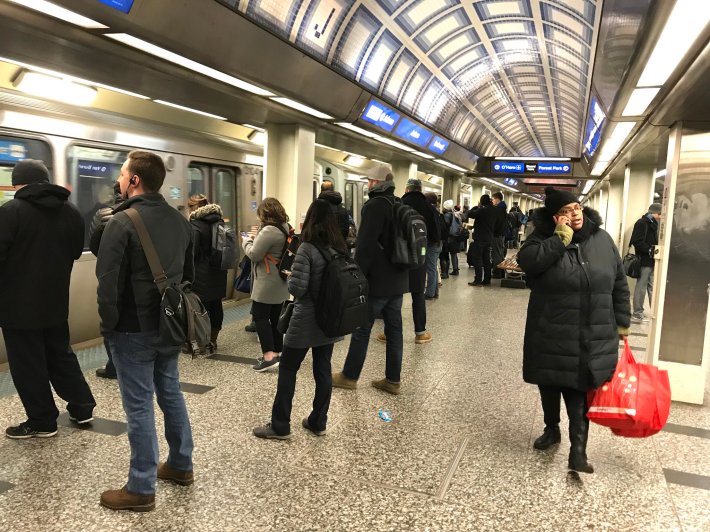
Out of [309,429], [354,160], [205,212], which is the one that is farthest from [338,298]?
[354,160]

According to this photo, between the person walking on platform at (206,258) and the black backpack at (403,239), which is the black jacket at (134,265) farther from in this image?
the person walking on platform at (206,258)

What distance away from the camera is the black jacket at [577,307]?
329 cm

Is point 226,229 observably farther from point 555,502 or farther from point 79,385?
point 555,502

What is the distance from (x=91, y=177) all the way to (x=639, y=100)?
5.16 metres

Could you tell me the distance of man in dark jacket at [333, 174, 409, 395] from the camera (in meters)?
4.55

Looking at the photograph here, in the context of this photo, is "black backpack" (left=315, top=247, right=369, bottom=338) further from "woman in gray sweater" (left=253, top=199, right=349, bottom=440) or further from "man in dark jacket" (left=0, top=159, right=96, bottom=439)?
"man in dark jacket" (left=0, top=159, right=96, bottom=439)

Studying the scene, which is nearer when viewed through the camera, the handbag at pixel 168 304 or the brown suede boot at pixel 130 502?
the handbag at pixel 168 304

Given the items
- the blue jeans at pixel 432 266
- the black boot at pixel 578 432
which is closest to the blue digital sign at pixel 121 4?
the black boot at pixel 578 432

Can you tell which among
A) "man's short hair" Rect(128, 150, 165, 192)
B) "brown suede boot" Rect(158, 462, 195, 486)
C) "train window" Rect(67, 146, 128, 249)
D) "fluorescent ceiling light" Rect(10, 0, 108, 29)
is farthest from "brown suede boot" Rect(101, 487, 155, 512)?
"train window" Rect(67, 146, 128, 249)

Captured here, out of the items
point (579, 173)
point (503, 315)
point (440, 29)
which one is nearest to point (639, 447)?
point (503, 315)

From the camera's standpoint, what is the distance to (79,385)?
12.5 feet

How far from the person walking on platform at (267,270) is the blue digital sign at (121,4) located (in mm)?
1847

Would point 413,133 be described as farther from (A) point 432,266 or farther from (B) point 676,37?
(B) point 676,37

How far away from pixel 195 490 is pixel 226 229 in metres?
2.88
